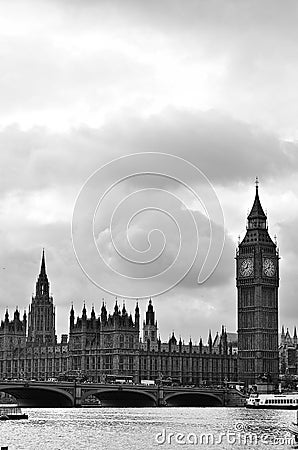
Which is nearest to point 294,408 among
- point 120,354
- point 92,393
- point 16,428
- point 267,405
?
point 267,405

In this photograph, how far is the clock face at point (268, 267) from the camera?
570 feet

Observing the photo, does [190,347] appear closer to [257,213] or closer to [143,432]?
[257,213]

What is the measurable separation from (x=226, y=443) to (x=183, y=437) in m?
5.80

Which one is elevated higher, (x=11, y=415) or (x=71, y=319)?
(x=71, y=319)

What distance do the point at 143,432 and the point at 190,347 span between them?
93.7 meters

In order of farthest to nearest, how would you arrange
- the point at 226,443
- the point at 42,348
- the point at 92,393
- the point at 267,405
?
the point at 42,348 → the point at 267,405 → the point at 92,393 → the point at 226,443

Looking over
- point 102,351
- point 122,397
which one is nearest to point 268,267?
point 102,351

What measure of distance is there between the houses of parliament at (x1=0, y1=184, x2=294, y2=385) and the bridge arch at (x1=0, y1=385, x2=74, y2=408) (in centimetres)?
3219

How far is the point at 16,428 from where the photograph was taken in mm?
87312

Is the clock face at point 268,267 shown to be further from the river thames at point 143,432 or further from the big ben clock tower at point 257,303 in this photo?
the river thames at point 143,432

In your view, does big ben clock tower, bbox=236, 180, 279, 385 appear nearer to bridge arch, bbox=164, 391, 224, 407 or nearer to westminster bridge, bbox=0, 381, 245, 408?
A: bridge arch, bbox=164, 391, 224, 407

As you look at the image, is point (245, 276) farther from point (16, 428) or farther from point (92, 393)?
point (16, 428)

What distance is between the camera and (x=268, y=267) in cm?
17412

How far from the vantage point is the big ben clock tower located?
172750 millimetres
